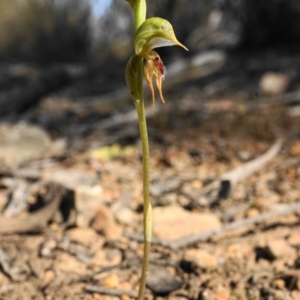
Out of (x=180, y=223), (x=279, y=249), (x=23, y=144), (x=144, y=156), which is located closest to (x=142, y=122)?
(x=144, y=156)

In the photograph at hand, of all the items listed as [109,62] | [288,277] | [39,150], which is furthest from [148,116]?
[109,62]

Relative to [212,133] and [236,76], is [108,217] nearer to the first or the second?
[212,133]

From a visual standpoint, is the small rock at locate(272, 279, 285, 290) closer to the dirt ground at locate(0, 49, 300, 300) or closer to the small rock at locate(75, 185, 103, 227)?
the dirt ground at locate(0, 49, 300, 300)

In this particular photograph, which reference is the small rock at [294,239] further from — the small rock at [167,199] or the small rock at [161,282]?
the small rock at [167,199]

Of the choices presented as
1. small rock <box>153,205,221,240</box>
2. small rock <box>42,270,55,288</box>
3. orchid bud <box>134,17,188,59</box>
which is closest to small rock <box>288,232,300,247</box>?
small rock <box>153,205,221,240</box>

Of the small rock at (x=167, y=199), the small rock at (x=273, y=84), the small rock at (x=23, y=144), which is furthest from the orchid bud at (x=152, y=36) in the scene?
the small rock at (x=273, y=84)
